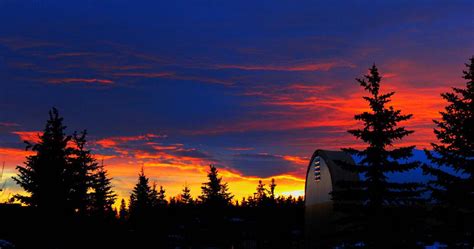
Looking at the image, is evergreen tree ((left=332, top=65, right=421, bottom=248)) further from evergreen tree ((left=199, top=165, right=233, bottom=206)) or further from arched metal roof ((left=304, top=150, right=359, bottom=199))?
evergreen tree ((left=199, top=165, right=233, bottom=206))

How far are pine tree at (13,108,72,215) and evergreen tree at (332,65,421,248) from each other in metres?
22.1

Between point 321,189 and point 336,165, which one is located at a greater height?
point 336,165

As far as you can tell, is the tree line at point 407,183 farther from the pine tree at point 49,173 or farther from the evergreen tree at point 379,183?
the pine tree at point 49,173

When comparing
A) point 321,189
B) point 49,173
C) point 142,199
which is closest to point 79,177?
point 49,173

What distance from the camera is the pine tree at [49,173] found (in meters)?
42.8

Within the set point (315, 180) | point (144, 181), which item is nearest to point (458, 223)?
point (315, 180)

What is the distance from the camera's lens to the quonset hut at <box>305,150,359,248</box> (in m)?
48.5

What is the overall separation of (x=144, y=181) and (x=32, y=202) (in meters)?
45.0

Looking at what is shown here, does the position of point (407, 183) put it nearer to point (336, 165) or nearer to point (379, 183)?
point (379, 183)

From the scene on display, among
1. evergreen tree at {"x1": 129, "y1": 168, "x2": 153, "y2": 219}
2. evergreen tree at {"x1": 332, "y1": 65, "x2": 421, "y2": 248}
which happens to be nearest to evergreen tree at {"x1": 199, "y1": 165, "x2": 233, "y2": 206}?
→ evergreen tree at {"x1": 129, "y1": 168, "x2": 153, "y2": 219}

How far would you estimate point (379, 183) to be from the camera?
1197 inches

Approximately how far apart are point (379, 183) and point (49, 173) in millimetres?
24829

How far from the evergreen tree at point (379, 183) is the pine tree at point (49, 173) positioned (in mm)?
22133

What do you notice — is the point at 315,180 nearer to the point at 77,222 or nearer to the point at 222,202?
the point at 77,222
